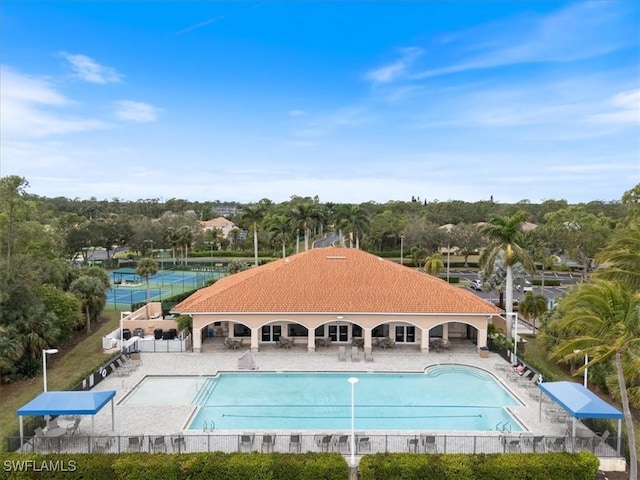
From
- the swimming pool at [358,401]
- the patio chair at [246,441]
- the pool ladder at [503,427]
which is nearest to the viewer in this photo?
the patio chair at [246,441]

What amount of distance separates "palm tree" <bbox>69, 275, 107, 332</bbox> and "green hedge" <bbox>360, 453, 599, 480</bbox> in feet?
99.6

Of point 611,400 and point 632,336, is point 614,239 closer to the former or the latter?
point 611,400

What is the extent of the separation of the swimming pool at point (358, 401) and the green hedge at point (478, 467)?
420 centimetres

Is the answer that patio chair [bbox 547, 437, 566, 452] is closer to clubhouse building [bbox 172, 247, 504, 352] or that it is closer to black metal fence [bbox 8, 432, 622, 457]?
black metal fence [bbox 8, 432, 622, 457]

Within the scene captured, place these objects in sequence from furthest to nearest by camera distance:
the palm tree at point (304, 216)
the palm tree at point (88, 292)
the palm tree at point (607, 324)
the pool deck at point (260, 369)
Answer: the palm tree at point (304, 216), the palm tree at point (88, 292), the pool deck at point (260, 369), the palm tree at point (607, 324)

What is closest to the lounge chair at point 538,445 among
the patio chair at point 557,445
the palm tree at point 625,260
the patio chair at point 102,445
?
the patio chair at point 557,445

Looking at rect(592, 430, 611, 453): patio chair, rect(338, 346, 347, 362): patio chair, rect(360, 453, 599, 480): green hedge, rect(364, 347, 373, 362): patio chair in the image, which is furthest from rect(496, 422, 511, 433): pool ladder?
rect(338, 346, 347, 362): patio chair

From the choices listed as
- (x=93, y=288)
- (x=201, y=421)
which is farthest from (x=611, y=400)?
(x=93, y=288)

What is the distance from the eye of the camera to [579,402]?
19266 mm

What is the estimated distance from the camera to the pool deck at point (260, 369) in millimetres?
21141

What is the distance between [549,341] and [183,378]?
23.0 metres

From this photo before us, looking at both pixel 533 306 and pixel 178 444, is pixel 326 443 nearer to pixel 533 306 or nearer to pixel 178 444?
pixel 178 444

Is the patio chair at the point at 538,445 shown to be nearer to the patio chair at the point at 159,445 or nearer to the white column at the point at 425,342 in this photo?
the white column at the point at 425,342

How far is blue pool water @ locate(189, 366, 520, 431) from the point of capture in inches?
856
